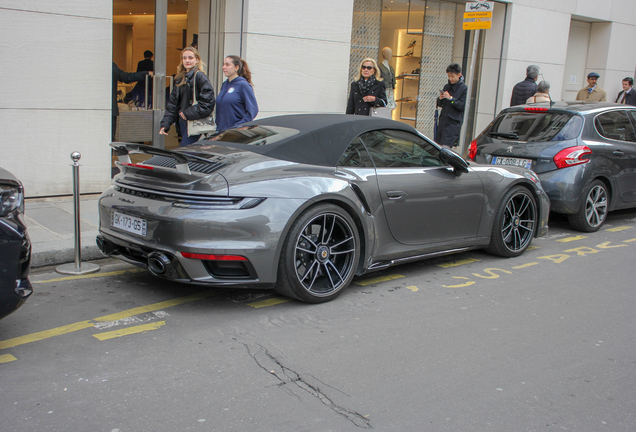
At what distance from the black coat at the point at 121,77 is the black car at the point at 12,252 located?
5.32 metres

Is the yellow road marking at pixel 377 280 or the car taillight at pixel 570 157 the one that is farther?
the car taillight at pixel 570 157

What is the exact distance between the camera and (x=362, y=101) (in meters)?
9.58

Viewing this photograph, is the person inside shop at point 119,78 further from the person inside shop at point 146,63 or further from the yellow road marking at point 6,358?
the yellow road marking at point 6,358

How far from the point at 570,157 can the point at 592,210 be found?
0.83 metres

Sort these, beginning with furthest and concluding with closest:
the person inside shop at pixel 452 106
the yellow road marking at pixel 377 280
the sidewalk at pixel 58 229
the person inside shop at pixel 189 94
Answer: the person inside shop at pixel 452 106, the person inside shop at pixel 189 94, the sidewalk at pixel 58 229, the yellow road marking at pixel 377 280

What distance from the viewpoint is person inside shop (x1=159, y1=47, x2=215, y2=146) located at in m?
7.39

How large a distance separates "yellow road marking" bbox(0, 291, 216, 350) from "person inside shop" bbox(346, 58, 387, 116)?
5.49 metres

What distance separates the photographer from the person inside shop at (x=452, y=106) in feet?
31.3

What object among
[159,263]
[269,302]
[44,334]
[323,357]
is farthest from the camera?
[269,302]

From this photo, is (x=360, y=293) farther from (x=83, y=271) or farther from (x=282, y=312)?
(x=83, y=271)

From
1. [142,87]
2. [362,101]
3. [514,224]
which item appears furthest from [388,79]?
[514,224]

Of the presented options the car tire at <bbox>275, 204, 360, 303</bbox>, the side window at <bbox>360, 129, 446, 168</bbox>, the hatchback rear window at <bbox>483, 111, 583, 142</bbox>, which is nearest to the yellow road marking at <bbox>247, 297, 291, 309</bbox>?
the car tire at <bbox>275, 204, 360, 303</bbox>

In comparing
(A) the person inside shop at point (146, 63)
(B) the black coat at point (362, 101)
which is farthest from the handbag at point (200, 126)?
(B) the black coat at point (362, 101)

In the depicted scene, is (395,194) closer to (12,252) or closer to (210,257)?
(210,257)
